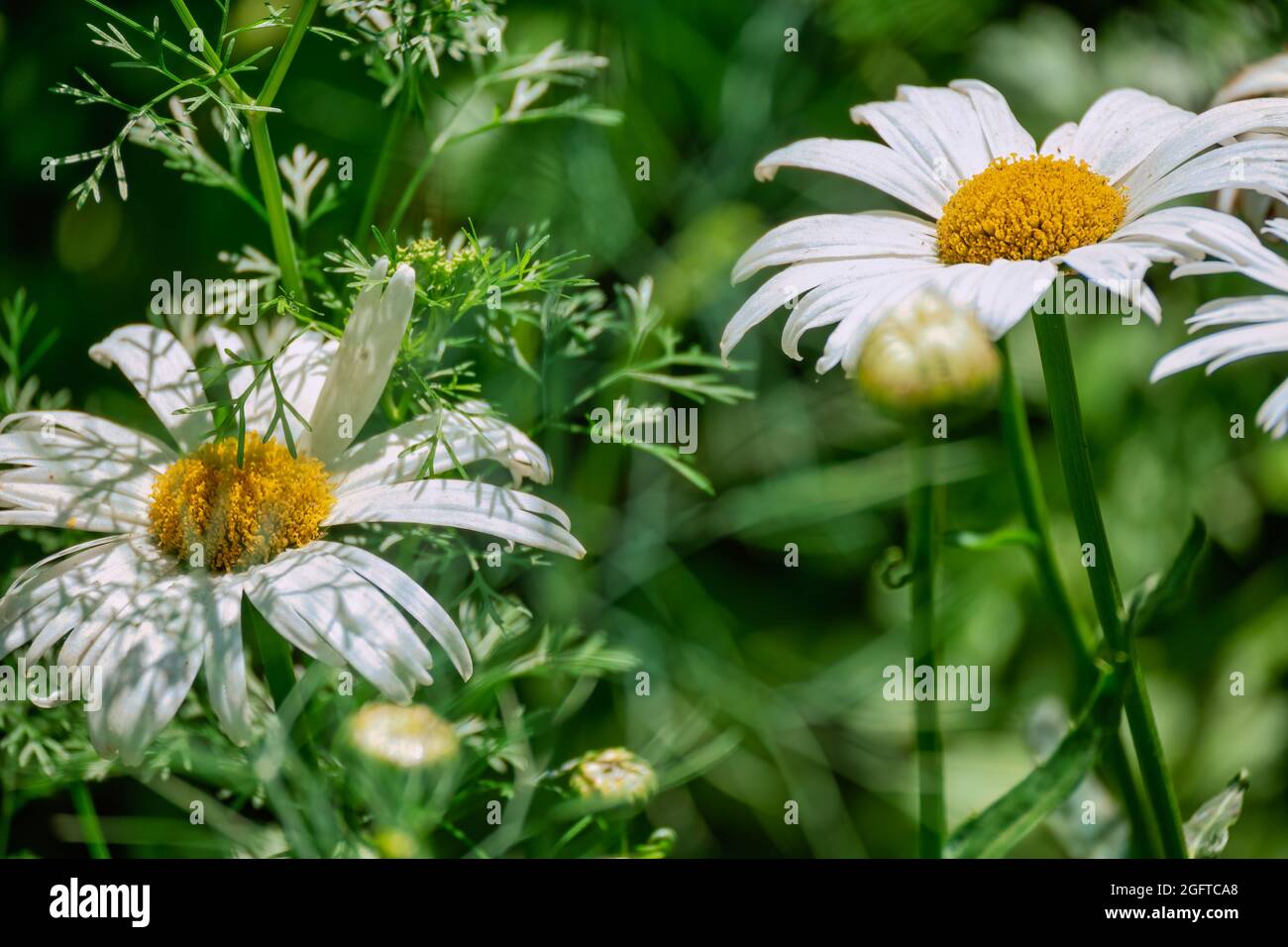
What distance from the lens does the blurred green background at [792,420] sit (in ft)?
2.75

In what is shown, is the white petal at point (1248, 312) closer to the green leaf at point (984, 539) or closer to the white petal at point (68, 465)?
the green leaf at point (984, 539)

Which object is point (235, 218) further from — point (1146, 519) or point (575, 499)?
point (1146, 519)

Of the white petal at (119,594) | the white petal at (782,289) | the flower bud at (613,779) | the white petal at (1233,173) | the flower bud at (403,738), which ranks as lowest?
the flower bud at (613,779)

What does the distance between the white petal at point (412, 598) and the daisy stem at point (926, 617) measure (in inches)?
8.1

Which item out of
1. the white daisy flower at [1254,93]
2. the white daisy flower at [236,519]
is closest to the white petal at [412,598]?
the white daisy flower at [236,519]

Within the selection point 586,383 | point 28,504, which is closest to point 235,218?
point 586,383

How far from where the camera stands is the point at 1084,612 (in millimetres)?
898

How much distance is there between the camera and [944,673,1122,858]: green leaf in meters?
0.52

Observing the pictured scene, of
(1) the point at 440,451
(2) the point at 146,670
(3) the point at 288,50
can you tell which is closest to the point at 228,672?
(2) the point at 146,670

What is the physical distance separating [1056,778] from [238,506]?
15.5 inches

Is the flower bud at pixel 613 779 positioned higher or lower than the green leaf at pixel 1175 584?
lower

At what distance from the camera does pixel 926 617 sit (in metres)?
0.53

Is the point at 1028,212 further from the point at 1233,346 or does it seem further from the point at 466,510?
the point at 466,510
